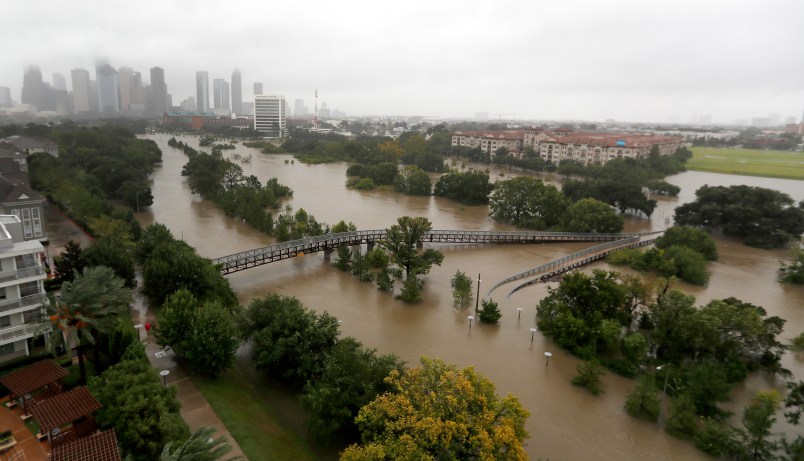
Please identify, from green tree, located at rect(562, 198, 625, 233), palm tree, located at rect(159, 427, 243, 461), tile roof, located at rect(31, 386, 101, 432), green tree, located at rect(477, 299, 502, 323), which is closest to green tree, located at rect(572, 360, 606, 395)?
green tree, located at rect(477, 299, 502, 323)

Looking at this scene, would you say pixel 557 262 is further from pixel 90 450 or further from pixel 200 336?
pixel 90 450

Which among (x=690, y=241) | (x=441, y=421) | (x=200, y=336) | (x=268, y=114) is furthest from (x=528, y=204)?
(x=268, y=114)

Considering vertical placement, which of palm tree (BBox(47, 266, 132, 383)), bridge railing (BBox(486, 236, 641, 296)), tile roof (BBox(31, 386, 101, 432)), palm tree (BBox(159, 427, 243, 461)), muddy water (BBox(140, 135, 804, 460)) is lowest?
muddy water (BBox(140, 135, 804, 460))

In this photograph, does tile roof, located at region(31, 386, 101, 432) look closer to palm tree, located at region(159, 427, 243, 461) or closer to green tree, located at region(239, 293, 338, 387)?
green tree, located at region(239, 293, 338, 387)

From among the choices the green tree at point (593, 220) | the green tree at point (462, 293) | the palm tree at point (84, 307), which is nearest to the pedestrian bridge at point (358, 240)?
the green tree at point (593, 220)

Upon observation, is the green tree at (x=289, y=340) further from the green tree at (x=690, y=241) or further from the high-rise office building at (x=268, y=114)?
the high-rise office building at (x=268, y=114)
